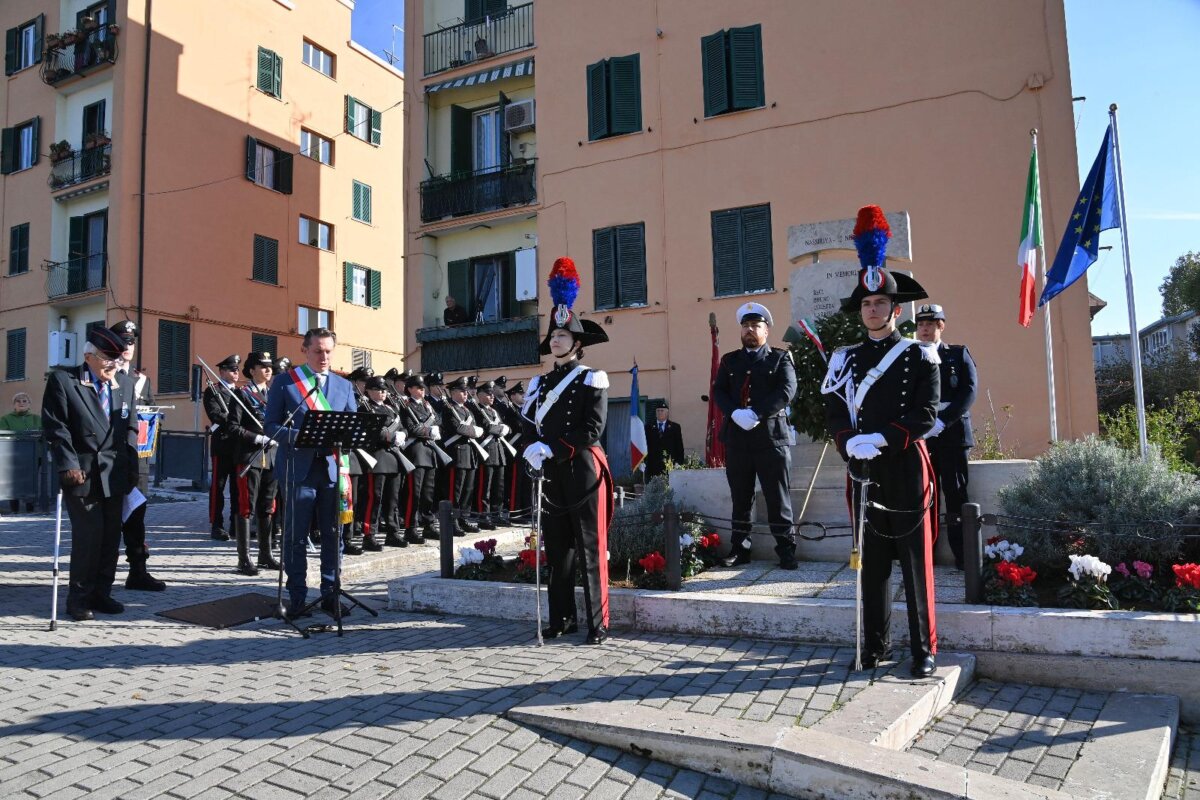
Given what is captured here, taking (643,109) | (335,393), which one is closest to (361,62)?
(643,109)

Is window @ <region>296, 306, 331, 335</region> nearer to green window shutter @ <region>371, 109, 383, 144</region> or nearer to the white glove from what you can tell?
green window shutter @ <region>371, 109, 383, 144</region>

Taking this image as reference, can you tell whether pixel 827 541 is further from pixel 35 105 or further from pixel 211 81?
pixel 35 105

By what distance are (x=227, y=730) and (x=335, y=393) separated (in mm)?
3195

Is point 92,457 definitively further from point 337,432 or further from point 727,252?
point 727,252

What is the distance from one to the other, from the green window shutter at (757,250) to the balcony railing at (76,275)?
17229 mm

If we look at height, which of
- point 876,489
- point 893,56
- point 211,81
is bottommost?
point 876,489

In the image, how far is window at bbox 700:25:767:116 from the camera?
16781 millimetres

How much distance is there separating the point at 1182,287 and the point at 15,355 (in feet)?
161

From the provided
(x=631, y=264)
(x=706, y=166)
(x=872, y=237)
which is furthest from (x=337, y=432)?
(x=706, y=166)

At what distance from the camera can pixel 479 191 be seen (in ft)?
66.7

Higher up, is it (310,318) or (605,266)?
(310,318)

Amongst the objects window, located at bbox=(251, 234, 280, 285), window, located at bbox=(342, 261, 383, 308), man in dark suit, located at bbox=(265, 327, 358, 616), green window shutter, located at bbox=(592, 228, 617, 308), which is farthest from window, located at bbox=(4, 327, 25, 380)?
man in dark suit, located at bbox=(265, 327, 358, 616)

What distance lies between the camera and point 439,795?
3.37 metres

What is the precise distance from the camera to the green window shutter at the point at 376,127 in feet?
97.6
